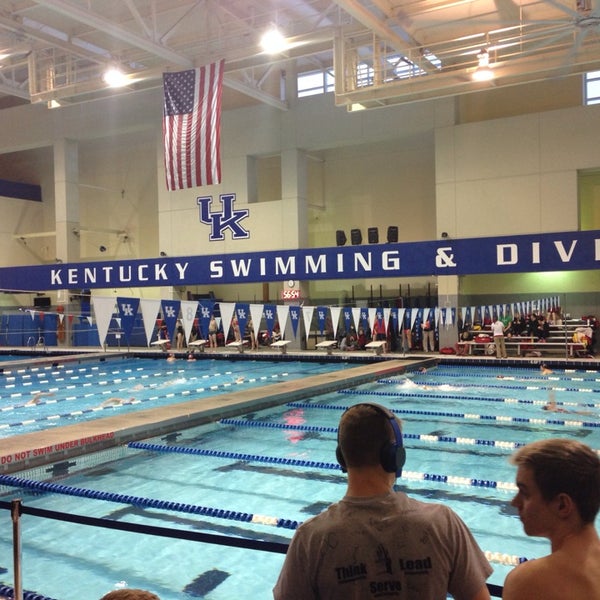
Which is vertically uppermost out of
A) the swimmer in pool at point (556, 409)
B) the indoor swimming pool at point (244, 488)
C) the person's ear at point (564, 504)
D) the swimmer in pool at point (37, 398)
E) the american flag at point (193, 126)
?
the american flag at point (193, 126)

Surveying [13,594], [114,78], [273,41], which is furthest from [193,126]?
[13,594]

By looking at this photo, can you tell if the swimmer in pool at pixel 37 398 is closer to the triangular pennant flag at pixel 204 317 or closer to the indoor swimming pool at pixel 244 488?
the indoor swimming pool at pixel 244 488

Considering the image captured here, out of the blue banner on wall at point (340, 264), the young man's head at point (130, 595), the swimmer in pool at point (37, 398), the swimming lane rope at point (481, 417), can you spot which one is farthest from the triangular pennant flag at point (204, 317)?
the young man's head at point (130, 595)

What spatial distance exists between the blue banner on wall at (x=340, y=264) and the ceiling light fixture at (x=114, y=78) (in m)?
6.52

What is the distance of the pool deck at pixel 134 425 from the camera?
6152mm

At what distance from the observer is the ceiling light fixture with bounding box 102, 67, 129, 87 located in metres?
16.2

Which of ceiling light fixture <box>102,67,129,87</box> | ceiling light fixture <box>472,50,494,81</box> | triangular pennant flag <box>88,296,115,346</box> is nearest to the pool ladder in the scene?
ceiling light fixture <box>102,67,129,87</box>

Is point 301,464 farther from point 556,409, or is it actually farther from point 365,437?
point 556,409

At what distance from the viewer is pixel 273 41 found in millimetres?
14609

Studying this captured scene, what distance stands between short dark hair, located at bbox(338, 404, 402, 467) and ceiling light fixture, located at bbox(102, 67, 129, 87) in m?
16.4

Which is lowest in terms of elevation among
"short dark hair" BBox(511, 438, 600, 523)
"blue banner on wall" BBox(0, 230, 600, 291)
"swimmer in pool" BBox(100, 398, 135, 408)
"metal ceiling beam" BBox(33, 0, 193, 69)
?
"swimmer in pool" BBox(100, 398, 135, 408)

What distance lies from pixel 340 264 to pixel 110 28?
28.8 feet

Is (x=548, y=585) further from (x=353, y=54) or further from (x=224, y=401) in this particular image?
(x=353, y=54)

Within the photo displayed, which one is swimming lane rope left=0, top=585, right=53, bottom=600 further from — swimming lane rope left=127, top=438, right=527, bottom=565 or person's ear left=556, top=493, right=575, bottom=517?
person's ear left=556, top=493, right=575, bottom=517
